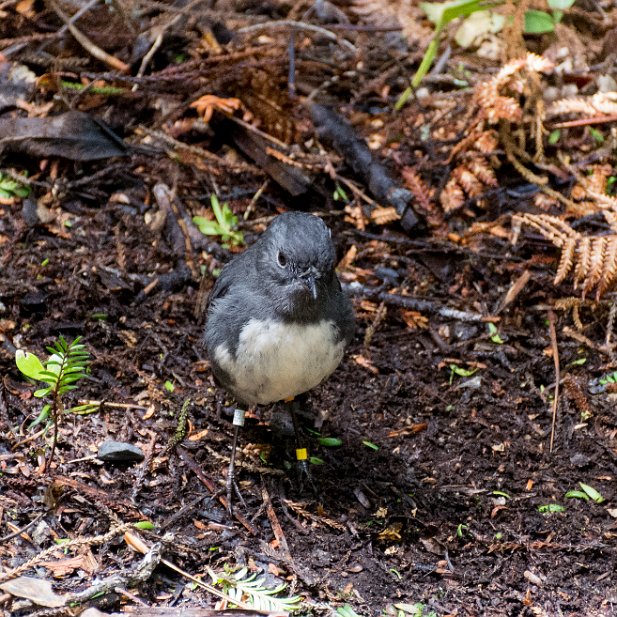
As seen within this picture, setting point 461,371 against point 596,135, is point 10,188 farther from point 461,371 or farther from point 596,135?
point 596,135

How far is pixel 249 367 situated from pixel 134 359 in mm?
1041

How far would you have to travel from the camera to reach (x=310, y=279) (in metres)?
4.15

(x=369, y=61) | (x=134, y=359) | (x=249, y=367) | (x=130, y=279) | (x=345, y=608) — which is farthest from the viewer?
(x=369, y=61)

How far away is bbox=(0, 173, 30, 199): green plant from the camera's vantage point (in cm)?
577

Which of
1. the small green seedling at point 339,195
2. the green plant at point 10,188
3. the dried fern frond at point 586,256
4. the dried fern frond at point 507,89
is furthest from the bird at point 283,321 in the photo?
the dried fern frond at point 507,89

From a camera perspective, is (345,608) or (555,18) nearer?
(345,608)

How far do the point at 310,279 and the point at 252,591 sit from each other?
1.52 meters

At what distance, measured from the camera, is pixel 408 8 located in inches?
291

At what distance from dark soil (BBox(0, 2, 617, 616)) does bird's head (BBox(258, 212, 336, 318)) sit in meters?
1.03

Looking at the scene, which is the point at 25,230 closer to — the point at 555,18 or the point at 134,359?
the point at 134,359

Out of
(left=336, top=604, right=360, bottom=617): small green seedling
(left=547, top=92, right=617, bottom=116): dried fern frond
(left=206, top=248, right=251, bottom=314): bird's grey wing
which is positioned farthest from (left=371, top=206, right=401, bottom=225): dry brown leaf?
(left=336, top=604, right=360, bottom=617): small green seedling

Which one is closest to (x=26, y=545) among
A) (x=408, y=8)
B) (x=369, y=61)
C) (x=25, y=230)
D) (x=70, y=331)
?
(x=70, y=331)

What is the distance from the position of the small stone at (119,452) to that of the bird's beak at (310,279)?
1.27 m

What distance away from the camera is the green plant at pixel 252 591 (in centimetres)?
349
